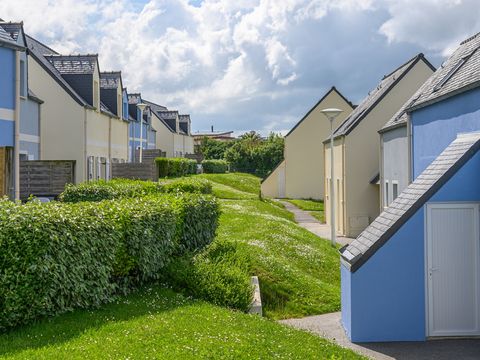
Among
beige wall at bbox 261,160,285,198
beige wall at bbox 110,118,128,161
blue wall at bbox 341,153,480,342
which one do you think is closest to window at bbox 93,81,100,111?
beige wall at bbox 110,118,128,161

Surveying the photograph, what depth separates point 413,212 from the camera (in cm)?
1053

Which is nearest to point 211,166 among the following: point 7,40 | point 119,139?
point 119,139

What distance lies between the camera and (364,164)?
29.1 metres

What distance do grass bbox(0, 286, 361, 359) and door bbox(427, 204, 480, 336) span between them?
2600 mm

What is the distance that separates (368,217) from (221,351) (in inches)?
906

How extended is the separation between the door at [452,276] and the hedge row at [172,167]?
34.4 m

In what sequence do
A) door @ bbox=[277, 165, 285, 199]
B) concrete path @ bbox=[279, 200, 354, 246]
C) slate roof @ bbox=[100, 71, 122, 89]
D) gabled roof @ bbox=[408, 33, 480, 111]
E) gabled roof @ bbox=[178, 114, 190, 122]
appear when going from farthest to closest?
gabled roof @ bbox=[178, 114, 190, 122]
door @ bbox=[277, 165, 285, 199]
slate roof @ bbox=[100, 71, 122, 89]
concrete path @ bbox=[279, 200, 354, 246]
gabled roof @ bbox=[408, 33, 480, 111]

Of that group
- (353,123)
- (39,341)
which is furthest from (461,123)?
(353,123)

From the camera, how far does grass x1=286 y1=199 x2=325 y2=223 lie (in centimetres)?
3922

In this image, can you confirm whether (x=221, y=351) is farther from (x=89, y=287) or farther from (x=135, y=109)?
(x=135, y=109)

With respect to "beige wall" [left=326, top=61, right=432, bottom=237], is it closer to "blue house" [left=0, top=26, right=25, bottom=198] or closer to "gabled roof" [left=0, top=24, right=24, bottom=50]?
"blue house" [left=0, top=26, right=25, bottom=198]

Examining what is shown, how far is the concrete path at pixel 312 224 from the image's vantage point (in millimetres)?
28375

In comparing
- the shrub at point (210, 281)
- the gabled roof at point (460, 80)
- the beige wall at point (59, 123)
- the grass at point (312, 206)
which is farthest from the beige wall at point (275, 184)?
the shrub at point (210, 281)

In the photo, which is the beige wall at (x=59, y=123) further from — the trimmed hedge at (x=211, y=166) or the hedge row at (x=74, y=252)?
the trimmed hedge at (x=211, y=166)
